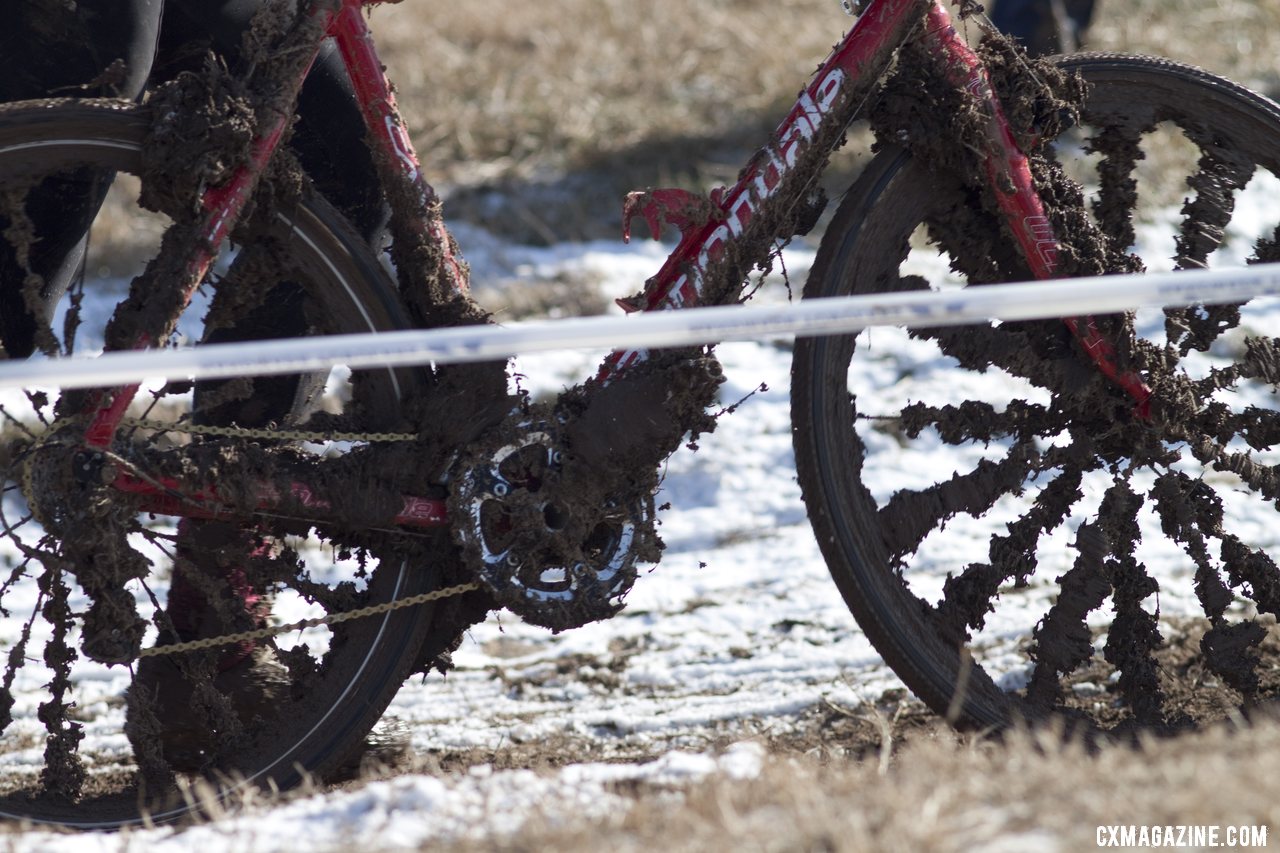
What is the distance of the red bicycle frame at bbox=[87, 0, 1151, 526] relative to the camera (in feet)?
7.67

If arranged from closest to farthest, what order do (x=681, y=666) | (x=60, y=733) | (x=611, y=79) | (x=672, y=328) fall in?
1. (x=672, y=328)
2. (x=60, y=733)
3. (x=681, y=666)
4. (x=611, y=79)

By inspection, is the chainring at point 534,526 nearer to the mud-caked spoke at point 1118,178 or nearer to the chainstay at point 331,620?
the chainstay at point 331,620

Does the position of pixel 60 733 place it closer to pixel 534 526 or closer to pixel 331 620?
pixel 331 620

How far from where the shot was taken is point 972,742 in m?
2.09

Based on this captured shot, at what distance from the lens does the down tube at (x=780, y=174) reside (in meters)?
2.43

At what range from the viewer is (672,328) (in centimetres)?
211

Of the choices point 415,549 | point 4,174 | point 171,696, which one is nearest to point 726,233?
point 415,549

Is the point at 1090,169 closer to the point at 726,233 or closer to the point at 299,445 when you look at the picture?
the point at 726,233

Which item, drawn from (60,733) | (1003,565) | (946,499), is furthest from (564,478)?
(60,733)

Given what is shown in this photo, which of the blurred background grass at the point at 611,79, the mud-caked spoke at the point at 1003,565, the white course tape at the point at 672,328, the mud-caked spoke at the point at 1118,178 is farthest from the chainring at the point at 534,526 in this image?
the blurred background grass at the point at 611,79

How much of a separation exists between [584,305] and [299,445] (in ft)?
9.31

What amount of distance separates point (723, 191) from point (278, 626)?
45.6 inches

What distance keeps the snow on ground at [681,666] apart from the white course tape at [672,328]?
29 cm

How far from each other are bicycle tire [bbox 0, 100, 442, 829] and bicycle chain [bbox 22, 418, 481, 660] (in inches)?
1.0
